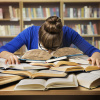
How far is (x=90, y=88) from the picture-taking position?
0.43 meters

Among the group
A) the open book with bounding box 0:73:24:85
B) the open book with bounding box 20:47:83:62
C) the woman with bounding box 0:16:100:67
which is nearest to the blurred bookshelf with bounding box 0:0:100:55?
the woman with bounding box 0:16:100:67

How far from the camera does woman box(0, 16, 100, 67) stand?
99 cm

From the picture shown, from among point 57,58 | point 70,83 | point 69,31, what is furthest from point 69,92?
point 69,31

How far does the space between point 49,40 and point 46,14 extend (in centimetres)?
218

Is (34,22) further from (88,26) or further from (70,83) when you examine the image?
(70,83)

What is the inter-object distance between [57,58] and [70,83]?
41 centimetres

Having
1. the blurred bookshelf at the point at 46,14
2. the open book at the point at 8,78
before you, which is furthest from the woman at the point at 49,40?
the blurred bookshelf at the point at 46,14

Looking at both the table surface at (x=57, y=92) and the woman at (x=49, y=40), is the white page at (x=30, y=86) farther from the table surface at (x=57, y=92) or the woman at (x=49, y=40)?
the woman at (x=49, y=40)

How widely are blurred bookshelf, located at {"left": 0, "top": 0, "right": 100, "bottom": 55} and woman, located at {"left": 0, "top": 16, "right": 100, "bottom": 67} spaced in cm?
158

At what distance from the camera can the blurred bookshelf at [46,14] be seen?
3004mm

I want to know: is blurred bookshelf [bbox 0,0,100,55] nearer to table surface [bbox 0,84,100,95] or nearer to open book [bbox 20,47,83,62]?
open book [bbox 20,47,83,62]

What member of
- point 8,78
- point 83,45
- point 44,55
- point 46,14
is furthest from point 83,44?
point 46,14

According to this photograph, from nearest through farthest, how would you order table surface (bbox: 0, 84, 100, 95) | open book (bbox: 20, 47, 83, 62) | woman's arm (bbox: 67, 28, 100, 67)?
table surface (bbox: 0, 84, 100, 95) < open book (bbox: 20, 47, 83, 62) < woman's arm (bbox: 67, 28, 100, 67)

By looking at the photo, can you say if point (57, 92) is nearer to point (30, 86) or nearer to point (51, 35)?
point (30, 86)
